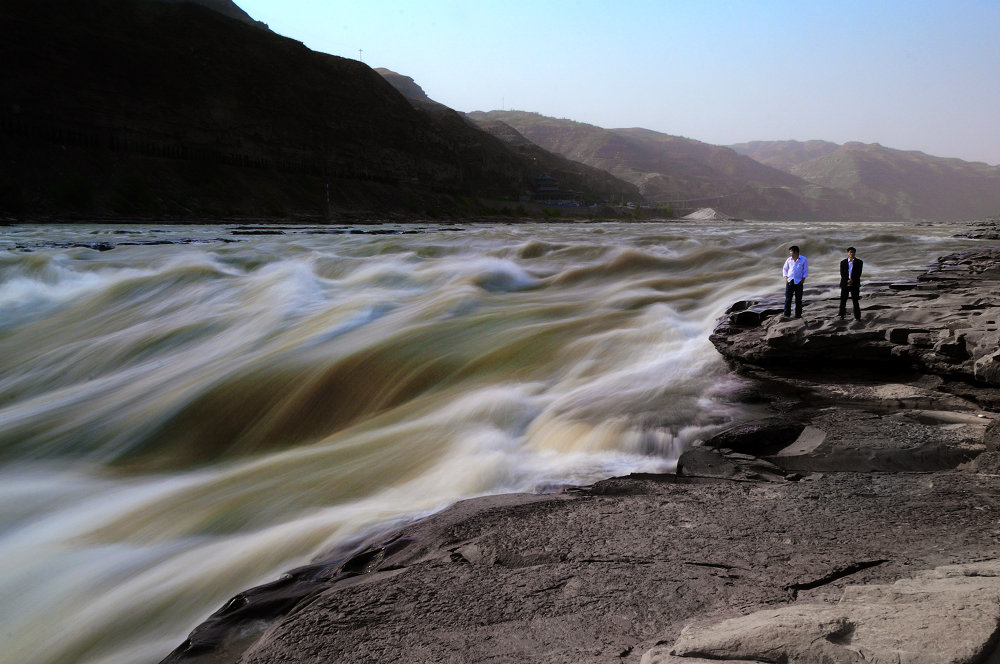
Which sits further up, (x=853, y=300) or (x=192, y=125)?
(x=192, y=125)

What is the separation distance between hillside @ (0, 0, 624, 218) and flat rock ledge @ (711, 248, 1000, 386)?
130 feet

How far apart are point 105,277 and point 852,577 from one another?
49.7ft

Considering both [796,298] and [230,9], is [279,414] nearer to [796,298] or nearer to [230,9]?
[796,298]

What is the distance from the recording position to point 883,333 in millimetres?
5355

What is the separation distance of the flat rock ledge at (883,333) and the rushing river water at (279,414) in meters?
0.42

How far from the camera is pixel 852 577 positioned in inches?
100.0

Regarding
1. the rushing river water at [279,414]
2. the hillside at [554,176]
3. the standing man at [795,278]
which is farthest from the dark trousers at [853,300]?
the hillside at [554,176]

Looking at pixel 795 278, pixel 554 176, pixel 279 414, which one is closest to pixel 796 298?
pixel 795 278

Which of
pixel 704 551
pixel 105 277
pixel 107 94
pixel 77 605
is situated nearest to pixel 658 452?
pixel 704 551

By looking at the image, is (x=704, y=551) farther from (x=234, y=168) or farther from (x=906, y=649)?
(x=234, y=168)

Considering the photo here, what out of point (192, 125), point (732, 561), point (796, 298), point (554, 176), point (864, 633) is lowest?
point (732, 561)

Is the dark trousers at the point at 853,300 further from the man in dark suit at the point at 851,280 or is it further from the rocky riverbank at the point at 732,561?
the rocky riverbank at the point at 732,561

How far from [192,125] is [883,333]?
6337 cm

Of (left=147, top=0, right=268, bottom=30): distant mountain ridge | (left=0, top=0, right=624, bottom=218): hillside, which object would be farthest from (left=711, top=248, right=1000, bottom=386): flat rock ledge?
(left=147, top=0, right=268, bottom=30): distant mountain ridge
